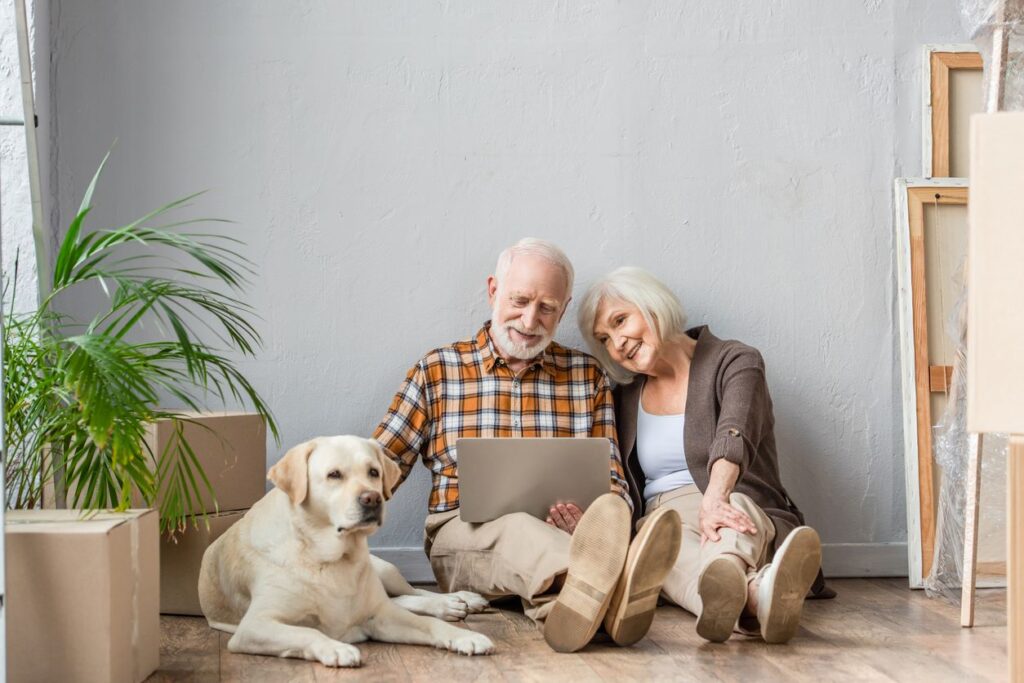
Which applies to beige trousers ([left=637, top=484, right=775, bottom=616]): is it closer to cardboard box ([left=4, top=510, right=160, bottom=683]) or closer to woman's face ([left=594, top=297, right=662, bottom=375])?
woman's face ([left=594, top=297, right=662, bottom=375])

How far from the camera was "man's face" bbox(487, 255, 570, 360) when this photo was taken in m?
2.79

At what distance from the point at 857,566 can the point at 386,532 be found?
144cm

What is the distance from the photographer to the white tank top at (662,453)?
283 cm

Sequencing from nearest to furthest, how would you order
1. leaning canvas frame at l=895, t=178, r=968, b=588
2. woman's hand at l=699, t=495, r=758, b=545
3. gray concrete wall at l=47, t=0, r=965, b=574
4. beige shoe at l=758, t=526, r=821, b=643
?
beige shoe at l=758, t=526, r=821, b=643, woman's hand at l=699, t=495, r=758, b=545, gray concrete wall at l=47, t=0, r=965, b=574, leaning canvas frame at l=895, t=178, r=968, b=588

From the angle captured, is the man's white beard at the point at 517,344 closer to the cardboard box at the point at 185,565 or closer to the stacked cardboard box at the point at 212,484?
the stacked cardboard box at the point at 212,484

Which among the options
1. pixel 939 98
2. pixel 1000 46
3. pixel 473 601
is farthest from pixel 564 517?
pixel 939 98

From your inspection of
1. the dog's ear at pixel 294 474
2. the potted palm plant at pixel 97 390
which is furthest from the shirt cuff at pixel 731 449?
the potted palm plant at pixel 97 390

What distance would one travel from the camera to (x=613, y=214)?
310 cm

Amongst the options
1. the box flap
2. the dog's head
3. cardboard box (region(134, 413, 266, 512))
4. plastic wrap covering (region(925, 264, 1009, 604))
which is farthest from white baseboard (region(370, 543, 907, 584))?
the box flap

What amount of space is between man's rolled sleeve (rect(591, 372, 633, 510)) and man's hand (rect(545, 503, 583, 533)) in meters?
0.27

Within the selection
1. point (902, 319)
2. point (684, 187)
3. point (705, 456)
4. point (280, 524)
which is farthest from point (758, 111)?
point (280, 524)

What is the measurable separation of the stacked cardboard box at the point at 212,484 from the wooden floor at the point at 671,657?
87 millimetres

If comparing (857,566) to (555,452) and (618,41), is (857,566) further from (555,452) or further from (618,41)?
(618,41)

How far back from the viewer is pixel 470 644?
214cm
